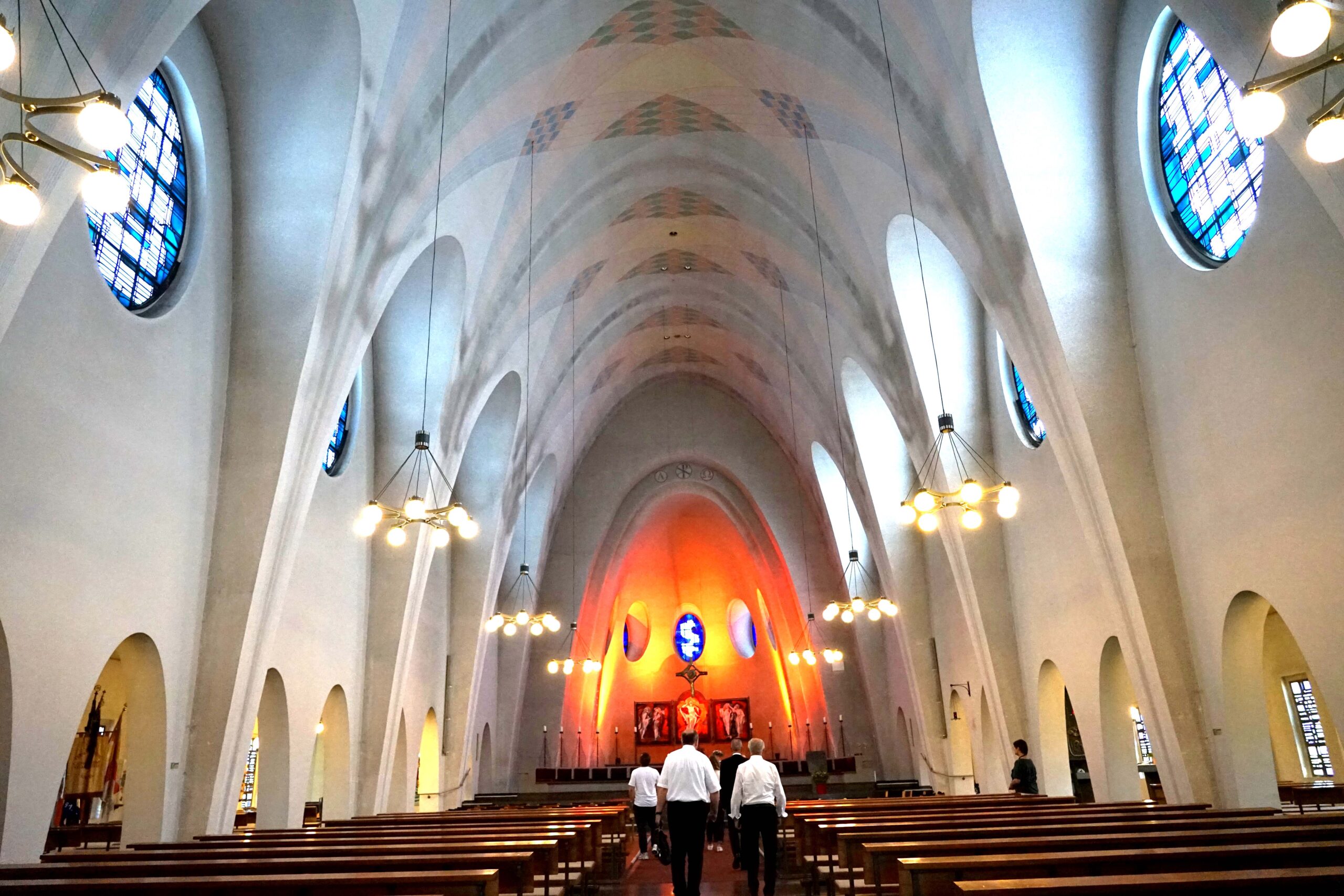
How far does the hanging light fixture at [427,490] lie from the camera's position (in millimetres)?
9031

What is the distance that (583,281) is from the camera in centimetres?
1770

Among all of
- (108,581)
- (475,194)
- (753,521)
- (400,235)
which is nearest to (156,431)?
(108,581)

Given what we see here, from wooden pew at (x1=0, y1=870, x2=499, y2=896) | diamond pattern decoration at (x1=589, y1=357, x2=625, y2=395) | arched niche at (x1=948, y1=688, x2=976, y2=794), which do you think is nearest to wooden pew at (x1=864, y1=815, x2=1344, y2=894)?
wooden pew at (x1=0, y1=870, x2=499, y2=896)

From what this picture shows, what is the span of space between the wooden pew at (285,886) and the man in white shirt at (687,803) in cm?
355

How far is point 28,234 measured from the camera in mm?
5133

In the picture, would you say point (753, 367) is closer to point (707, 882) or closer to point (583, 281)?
point (583, 281)

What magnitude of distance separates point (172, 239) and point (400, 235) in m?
2.27

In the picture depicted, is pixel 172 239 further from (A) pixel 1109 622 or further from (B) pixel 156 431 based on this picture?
(A) pixel 1109 622

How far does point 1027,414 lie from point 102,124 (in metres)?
11.9

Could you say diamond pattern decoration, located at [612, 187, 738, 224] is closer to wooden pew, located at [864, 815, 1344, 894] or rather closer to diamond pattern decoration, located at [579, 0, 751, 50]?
diamond pattern decoration, located at [579, 0, 751, 50]

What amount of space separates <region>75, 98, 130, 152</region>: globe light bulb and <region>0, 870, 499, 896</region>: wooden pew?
3.13m

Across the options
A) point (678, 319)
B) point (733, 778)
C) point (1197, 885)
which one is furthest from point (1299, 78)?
point (678, 319)

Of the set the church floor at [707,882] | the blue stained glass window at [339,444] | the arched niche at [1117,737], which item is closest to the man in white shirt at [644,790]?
the church floor at [707,882]

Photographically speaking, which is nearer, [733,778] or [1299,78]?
[1299,78]
